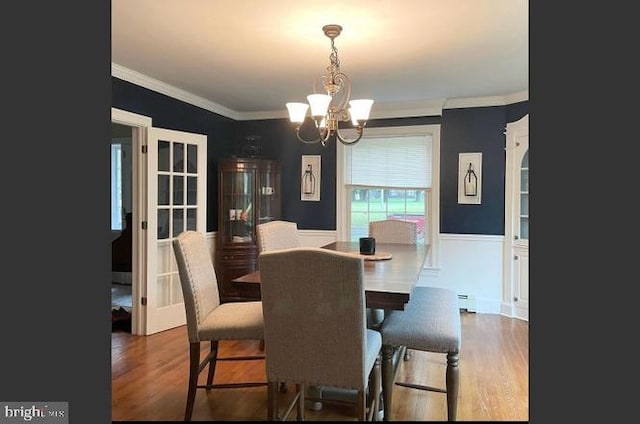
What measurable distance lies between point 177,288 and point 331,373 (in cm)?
275

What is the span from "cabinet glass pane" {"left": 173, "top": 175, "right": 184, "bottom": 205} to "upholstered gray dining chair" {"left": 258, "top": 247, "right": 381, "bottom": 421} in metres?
2.58

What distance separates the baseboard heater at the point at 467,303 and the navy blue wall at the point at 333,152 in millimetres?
710

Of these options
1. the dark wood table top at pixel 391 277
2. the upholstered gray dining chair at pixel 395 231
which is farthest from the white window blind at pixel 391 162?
the dark wood table top at pixel 391 277

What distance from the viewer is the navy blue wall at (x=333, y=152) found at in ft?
14.9

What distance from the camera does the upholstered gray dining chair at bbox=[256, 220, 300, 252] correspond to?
3.17 metres

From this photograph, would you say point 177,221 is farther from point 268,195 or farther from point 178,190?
point 268,195

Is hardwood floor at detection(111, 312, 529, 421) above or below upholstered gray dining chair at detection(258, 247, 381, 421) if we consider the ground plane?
below

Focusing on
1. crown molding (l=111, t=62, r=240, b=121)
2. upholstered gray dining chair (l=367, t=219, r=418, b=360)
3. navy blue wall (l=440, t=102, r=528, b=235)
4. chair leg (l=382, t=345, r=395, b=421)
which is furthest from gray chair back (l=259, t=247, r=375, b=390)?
navy blue wall (l=440, t=102, r=528, b=235)

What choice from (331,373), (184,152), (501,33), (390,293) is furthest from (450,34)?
(184,152)

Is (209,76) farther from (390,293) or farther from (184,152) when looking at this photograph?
(390,293)

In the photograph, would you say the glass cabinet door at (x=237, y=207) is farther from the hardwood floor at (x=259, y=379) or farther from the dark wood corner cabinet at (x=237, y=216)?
the hardwood floor at (x=259, y=379)

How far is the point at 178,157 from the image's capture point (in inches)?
165

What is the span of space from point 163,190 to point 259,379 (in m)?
2.03

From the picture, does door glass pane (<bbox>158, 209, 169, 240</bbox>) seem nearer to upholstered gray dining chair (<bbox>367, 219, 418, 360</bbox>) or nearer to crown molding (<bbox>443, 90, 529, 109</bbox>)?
upholstered gray dining chair (<bbox>367, 219, 418, 360</bbox>)
